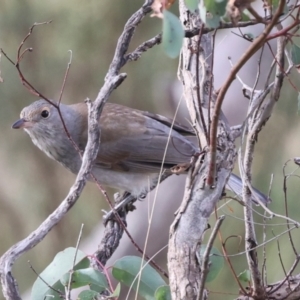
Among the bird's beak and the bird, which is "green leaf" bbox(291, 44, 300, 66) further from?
the bird's beak

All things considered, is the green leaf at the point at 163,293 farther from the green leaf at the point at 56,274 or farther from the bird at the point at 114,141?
the bird at the point at 114,141

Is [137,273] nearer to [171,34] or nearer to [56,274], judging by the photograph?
[56,274]

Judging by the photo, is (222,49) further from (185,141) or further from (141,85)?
(141,85)

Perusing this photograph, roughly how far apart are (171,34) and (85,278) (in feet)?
2.21

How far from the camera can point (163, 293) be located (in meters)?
1.41

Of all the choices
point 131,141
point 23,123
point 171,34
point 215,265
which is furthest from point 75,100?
point 171,34

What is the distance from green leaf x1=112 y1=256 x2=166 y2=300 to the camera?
1519mm

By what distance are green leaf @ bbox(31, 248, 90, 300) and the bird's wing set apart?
158 centimetres

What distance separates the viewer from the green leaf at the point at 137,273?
1.52 m

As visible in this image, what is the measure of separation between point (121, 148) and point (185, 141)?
488mm

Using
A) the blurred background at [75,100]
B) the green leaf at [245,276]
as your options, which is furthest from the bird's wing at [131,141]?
the green leaf at [245,276]

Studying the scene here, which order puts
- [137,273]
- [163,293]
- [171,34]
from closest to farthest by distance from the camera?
1. [171,34]
2. [163,293]
3. [137,273]

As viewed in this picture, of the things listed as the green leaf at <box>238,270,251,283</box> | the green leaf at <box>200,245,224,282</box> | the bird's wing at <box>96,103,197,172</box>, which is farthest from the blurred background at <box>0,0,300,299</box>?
the green leaf at <box>200,245,224,282</box>

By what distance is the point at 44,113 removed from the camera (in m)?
3.09
